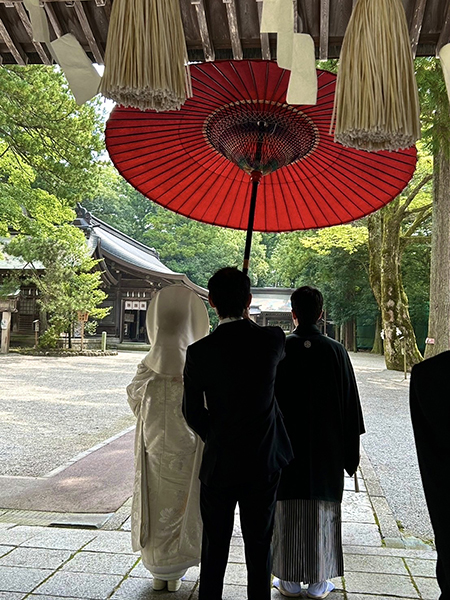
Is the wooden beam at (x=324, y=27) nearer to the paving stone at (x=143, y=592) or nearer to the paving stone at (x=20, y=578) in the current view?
the paving stone at (x=143, y=592)

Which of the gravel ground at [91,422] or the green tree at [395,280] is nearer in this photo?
the gravel ground at [91,422]

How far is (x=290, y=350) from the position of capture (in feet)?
7.74

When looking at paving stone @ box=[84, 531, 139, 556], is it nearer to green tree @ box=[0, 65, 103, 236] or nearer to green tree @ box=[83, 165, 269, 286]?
green tree @ box=[0, 65, 103, 236]

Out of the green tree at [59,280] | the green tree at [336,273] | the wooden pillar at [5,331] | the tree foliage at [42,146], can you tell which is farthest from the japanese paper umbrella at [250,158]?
the green tree at [336,273]

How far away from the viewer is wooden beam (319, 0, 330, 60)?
6.18 ft

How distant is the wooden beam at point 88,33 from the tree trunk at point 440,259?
9961mm

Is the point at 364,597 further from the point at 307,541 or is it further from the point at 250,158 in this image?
the point at 250,158

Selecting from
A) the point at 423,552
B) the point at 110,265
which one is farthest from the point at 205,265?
the point at 423,552

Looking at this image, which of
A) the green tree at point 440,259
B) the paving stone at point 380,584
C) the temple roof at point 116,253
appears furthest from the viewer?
the temple roof at point 116,253

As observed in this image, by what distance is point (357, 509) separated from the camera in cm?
390

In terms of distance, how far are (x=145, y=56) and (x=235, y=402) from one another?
3.66ft

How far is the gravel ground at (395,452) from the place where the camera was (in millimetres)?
4148

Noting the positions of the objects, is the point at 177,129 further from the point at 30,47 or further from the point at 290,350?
the point at 290,350

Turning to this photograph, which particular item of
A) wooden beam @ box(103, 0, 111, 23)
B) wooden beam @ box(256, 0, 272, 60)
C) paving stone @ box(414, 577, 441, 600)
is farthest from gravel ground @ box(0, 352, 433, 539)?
wooden beam @ box(103, 0, 111, 23)
